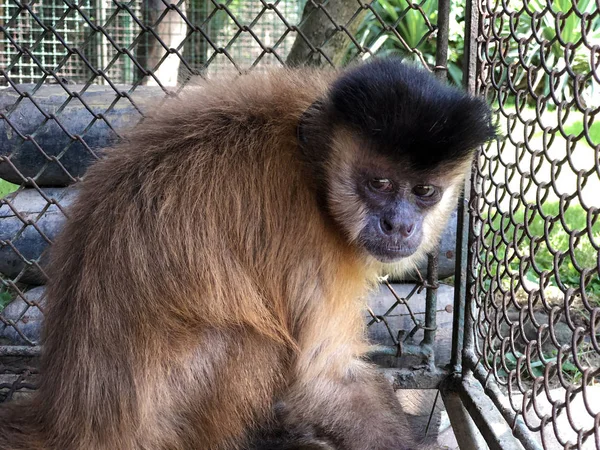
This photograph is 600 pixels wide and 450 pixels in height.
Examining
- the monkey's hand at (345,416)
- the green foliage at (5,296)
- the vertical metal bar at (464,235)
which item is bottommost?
the green foliage at (5,296)

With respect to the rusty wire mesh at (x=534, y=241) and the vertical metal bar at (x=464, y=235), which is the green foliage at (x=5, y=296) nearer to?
the vertical metal bar at (x=464, y=235)

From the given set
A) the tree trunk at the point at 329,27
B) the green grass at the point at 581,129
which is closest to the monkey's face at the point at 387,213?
the tree trunk at the point at 329,27

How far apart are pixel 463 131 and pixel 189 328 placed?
151 centimetres

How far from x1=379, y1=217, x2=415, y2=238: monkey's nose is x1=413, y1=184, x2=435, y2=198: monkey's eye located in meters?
0.16

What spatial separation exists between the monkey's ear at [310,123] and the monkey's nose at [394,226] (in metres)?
0.52

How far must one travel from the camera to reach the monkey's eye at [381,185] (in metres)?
3.26

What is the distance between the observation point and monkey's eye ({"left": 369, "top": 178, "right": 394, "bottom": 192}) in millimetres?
3258

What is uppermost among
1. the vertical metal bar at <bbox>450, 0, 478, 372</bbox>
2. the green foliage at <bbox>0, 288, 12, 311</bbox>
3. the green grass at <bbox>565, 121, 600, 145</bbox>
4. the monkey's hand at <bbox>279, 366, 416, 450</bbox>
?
the vertical metal bar at <bbox>450, 0, 478, 372</bbox>

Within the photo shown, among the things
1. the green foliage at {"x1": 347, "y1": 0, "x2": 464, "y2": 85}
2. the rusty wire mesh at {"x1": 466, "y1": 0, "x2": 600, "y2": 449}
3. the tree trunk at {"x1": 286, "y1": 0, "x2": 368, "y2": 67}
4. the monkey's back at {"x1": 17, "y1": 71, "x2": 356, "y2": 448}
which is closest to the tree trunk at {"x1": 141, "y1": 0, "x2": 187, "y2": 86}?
the green foliage at {"x1": 347, "y1": 0, "x2": 464, "y2": 85}

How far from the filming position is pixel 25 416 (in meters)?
3.29

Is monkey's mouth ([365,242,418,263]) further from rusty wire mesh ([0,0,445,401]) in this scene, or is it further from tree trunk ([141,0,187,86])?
tree trunk ([141,0,187,86])

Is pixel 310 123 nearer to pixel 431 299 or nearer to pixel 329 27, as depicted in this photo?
pixel 431 299

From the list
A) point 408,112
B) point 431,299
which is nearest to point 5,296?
point 431,299

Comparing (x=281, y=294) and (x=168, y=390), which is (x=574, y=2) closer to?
(x=281, y=294)
